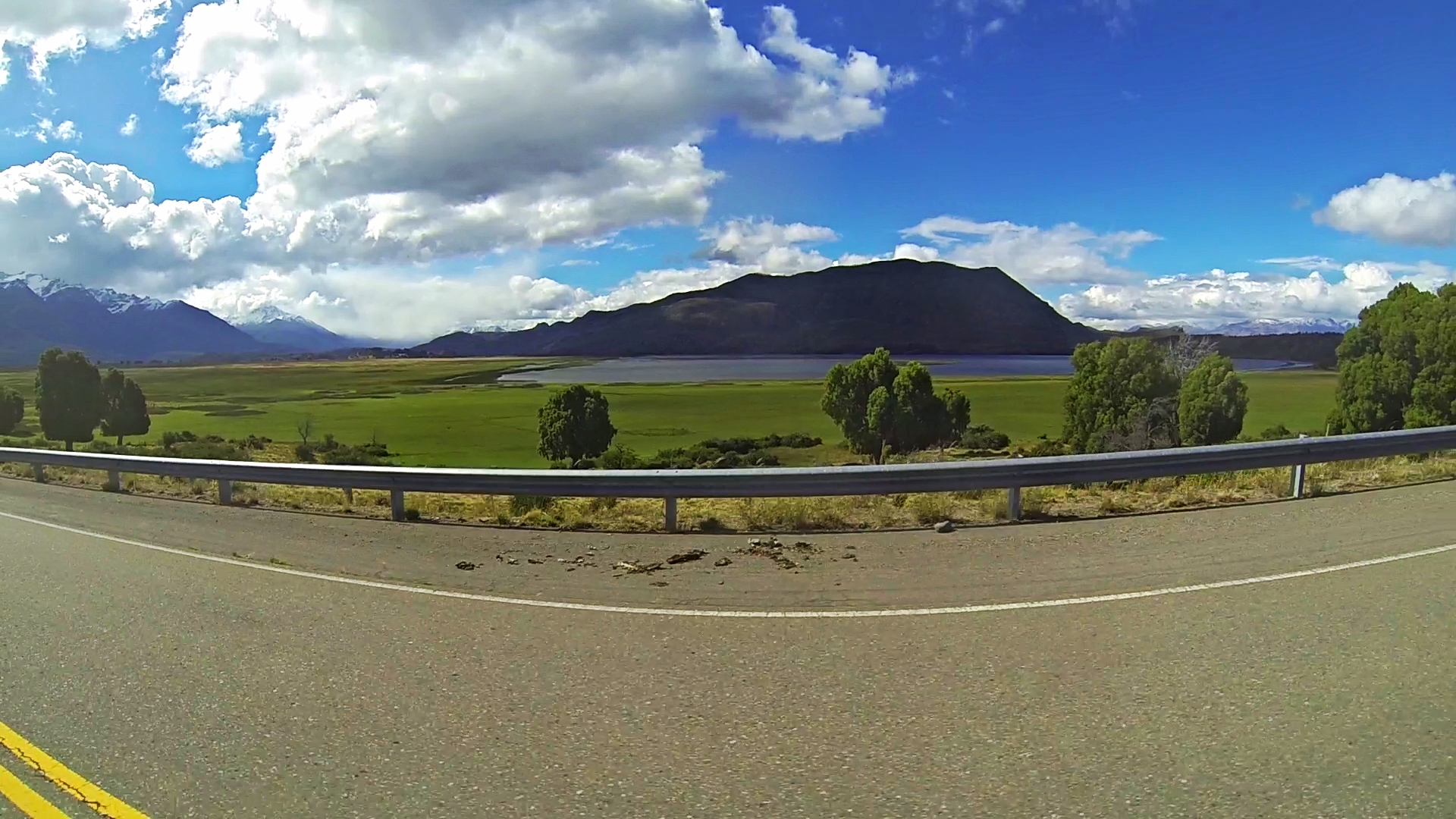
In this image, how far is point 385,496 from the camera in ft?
52.0

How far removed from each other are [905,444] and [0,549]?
55.8m

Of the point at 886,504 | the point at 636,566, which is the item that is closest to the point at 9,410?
the point at 886,504

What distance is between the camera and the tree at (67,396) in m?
59.9

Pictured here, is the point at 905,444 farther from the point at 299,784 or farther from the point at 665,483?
the point at 299,784

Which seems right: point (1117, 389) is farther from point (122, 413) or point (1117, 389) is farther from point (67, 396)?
point (67, 396)

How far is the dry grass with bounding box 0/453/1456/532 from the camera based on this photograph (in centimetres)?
1023

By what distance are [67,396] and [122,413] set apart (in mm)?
3674

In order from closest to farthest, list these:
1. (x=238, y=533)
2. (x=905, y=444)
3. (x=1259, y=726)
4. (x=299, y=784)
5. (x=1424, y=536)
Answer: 1. (x=299, y=784)
2. (x=1259, y=726)
3. (x=1424, y=536)
4. (x=238, y=533)
5. (x=905, y=444)

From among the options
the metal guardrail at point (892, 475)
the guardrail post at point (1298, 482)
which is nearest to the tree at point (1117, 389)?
the metal guardrail at point (892, 475)

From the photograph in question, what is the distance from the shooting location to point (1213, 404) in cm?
4569

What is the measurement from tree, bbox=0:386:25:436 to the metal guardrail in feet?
225

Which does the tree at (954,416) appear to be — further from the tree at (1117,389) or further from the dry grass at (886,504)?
the dry grass at (886,504)

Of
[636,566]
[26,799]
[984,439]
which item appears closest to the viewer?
[26,799]

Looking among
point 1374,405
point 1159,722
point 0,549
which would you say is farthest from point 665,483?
point 1374,405
